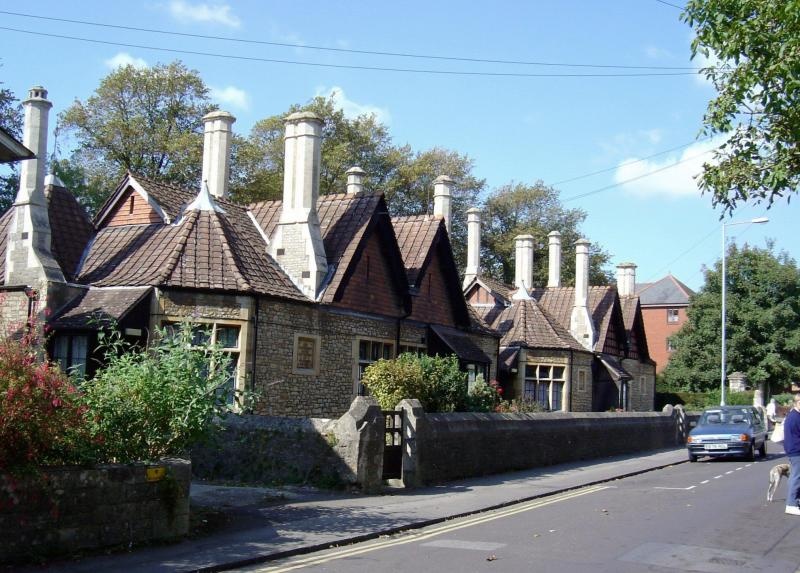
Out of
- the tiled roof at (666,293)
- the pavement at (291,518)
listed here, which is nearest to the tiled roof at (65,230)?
the pavement at (291,518)

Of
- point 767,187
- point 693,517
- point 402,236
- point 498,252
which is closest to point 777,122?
point 767,187

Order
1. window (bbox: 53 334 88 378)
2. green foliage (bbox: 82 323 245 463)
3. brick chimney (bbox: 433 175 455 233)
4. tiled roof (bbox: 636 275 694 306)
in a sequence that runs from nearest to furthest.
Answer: green foliage (bbox: 82 323 245 463) < window (bbox: 53 334 88 378) < brick chimney (bbox: 433 175 455 233) < tiled roof (bbox: 636 275 694 306)

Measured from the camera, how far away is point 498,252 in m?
57.5

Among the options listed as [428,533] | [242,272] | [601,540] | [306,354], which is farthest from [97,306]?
[601,540]

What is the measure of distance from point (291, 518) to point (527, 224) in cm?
4855

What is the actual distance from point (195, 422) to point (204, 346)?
144cm

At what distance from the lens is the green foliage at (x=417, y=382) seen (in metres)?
18.8

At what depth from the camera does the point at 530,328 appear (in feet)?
120

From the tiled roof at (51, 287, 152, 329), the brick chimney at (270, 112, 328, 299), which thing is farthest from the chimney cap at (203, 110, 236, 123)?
the tiled roof at (51, 287, 152, 329)

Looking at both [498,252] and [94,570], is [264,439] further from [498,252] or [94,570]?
[498,252]

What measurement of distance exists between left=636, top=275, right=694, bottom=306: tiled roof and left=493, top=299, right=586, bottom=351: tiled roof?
40702 mm

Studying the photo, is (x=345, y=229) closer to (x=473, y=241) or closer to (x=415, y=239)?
(x=415, y=239)

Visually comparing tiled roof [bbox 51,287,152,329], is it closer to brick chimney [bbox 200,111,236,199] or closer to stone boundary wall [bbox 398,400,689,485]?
brick chimney [bbox 200,111,236,199]

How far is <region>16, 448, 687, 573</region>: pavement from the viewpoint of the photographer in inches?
375
